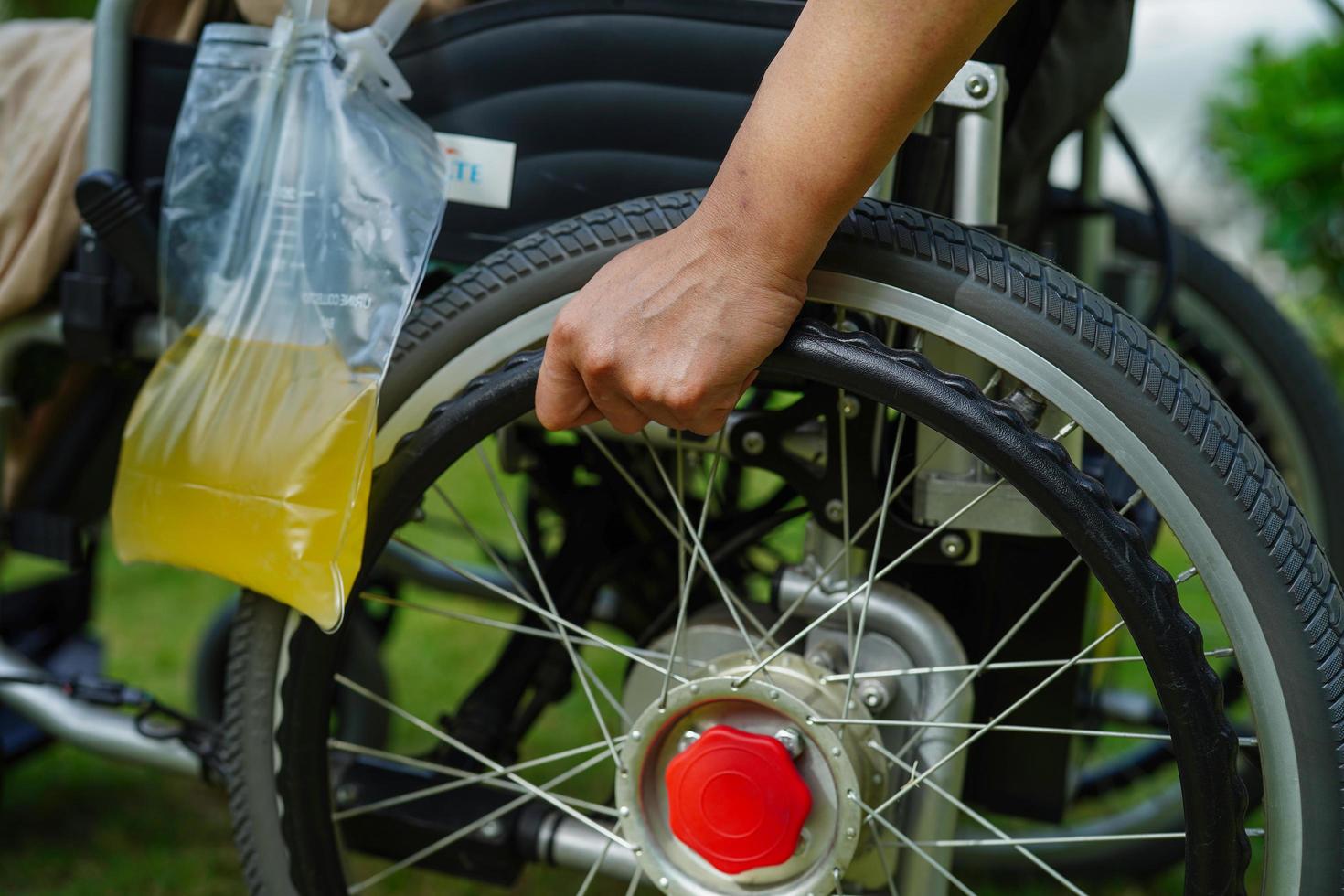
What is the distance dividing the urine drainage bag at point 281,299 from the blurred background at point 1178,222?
701mm

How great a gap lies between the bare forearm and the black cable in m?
0.59

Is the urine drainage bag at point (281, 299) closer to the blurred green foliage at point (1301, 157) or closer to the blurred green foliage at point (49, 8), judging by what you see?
the blurred green foliage at point (1301, 157)

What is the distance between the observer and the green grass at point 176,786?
1.46m

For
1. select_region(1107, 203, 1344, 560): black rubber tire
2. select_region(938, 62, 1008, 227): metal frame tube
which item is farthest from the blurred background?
select_region(938, 62, 1008, 227): metal frame tube

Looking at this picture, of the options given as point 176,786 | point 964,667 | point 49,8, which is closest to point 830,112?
point 964,667

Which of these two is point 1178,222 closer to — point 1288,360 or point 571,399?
point 1288,360

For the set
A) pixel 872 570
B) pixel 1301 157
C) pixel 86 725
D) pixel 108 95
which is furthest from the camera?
pixel 1301 157

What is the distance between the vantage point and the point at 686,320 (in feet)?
2.46

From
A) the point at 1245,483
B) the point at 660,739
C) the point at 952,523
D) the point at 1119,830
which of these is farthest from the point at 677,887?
the point at 1119,830

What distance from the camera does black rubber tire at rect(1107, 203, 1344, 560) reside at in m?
1.38

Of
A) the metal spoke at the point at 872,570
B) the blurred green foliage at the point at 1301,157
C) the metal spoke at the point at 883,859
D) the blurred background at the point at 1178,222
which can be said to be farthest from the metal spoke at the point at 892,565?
the blurred green foliage at the point at 1301,157

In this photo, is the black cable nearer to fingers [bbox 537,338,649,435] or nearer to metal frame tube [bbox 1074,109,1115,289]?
metal frame tube [bbox 1074,109,1115,289]

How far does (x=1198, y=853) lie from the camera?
765mm

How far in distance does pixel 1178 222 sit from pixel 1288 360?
222cm
